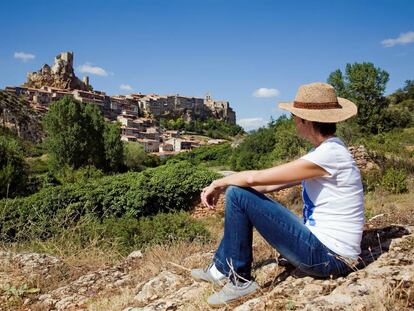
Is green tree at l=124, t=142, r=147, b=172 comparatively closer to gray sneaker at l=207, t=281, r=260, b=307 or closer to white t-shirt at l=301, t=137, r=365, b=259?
gray sneaker at l=207, t=281, r=260, b=307

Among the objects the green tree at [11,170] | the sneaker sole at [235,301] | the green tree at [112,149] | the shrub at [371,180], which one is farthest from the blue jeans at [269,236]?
the green tree at [112,149]

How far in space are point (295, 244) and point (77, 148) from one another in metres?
34.7

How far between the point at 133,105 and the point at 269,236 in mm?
108678

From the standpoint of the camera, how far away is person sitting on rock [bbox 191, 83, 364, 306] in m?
2.38

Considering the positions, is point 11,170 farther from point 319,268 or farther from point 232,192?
point 319,268

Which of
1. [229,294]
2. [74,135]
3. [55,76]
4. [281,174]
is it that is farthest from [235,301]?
[55,76]

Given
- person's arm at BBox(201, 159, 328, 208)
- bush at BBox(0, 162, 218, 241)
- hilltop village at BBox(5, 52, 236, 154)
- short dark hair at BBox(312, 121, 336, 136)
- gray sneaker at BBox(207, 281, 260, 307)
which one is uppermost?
hilltop village at BBox(5, 52, 236, 154)

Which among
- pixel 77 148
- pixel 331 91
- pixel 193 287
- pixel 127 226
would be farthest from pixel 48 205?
pixel 77 148

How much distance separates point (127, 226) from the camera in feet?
30.0

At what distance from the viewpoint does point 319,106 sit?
2.50 m

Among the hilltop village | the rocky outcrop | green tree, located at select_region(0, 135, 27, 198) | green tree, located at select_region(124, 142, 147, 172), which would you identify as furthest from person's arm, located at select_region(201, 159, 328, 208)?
the rocky outcrop

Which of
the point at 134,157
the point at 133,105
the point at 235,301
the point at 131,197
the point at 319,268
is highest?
the point at 133,105

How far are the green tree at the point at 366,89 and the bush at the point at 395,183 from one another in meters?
23.3

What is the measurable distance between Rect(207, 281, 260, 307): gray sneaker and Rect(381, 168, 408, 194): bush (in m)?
11.6
